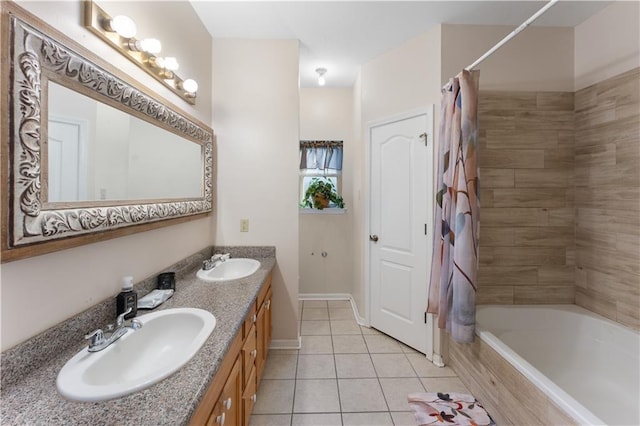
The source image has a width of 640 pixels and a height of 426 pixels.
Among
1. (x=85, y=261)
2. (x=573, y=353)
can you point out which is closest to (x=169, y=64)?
(x=85, y=261)

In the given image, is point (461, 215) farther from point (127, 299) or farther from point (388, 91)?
point (127, 299)

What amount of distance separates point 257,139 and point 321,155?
137 centimetres

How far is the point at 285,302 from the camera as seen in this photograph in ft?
8.14

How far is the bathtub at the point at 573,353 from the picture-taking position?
62.5 inches

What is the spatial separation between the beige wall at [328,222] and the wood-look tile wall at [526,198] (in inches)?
65.8

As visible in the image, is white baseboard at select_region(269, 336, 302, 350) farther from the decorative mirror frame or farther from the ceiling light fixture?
the ceiling light fixture

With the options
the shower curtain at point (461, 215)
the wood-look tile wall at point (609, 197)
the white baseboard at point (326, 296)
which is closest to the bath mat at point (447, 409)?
the shower curtain at point (461, 215)

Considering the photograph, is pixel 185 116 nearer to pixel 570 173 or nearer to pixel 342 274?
pixel 342 274

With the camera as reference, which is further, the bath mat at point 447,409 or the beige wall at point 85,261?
the bath mat at point 447,409

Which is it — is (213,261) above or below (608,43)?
below

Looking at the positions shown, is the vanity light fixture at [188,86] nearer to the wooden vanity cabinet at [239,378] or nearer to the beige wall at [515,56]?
the wooden vanity cabinet at [239,378]

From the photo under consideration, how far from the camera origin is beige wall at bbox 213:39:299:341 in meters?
2.43

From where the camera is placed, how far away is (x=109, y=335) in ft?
3.35

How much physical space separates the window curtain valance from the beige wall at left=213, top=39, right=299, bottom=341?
122 centimetres
